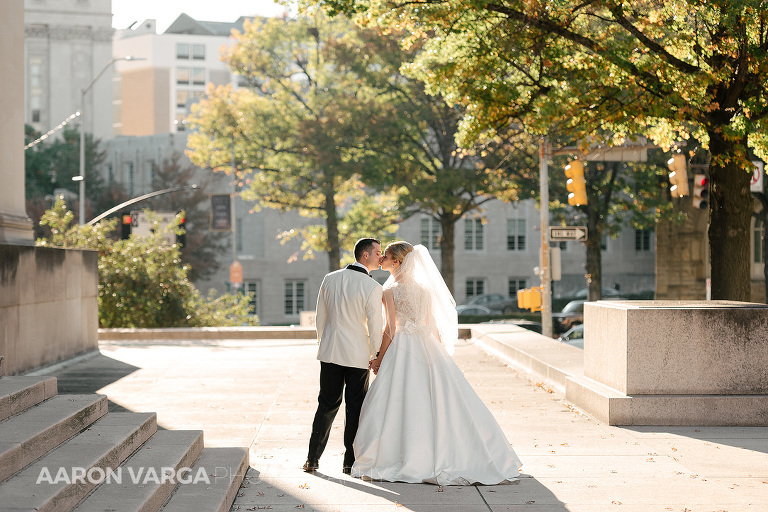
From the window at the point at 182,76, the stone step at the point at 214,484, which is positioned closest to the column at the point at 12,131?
the stone step at the point at 214,484

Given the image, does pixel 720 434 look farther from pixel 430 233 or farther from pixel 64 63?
pixel 64 63

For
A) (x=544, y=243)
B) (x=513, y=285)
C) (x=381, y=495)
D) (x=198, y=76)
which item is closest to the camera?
(x=381, y=495)

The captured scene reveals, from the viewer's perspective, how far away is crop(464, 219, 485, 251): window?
61.1m

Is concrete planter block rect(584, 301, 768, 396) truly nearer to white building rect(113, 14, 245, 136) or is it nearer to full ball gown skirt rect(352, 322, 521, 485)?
full ball gown skirt rect(352, 322, 521, 485)

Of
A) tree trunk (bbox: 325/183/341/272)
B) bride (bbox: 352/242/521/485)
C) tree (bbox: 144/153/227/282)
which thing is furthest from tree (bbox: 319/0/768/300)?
tree (bbox: 144/153/227/282)

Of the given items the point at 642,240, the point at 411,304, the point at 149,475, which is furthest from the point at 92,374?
the point at 642,240

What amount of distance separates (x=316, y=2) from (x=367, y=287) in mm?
8736

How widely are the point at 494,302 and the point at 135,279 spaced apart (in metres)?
36.6

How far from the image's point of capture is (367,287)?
7559mm

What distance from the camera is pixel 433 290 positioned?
7949 mm

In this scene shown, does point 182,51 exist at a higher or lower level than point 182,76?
higher

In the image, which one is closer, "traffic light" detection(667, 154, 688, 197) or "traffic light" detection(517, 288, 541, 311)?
"traffic light" detection(667, 154, 688, 197)

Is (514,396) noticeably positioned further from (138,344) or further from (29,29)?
(29,29)

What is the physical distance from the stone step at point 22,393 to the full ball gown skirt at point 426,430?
8.97ft
